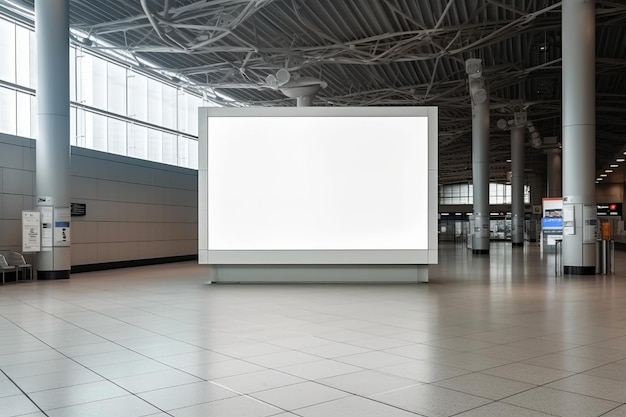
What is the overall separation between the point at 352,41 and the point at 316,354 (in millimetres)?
20974

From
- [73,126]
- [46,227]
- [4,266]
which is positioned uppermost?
[73,126]

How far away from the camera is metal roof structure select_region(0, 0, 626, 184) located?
856 inches

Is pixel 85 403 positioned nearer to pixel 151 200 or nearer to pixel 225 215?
pixel 225 215

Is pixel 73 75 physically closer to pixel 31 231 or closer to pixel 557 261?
pixel 31 231

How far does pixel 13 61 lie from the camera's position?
60.4ft

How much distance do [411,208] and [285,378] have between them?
32.5 feet

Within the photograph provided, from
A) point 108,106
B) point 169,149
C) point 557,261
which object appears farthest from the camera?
point 169,149

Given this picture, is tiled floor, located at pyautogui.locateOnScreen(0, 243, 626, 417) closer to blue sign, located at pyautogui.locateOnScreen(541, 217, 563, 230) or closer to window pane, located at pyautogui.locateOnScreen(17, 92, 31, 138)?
window pane, located at pyautogui.locateOnScreen(17, 92, 31, 138)

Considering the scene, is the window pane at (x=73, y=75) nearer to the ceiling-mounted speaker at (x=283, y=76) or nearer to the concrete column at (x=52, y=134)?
the concrete column at (x=52, y=134)

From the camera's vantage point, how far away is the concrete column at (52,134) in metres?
16.9

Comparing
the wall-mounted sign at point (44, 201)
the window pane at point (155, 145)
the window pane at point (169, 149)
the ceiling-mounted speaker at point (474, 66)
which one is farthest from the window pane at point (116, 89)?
the ceiling-mounted speaker at point (474, 66)

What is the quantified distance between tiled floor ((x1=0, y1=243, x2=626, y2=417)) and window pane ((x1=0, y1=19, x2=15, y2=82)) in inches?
354

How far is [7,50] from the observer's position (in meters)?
18.4

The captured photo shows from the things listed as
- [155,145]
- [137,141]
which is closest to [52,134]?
[137,141]
